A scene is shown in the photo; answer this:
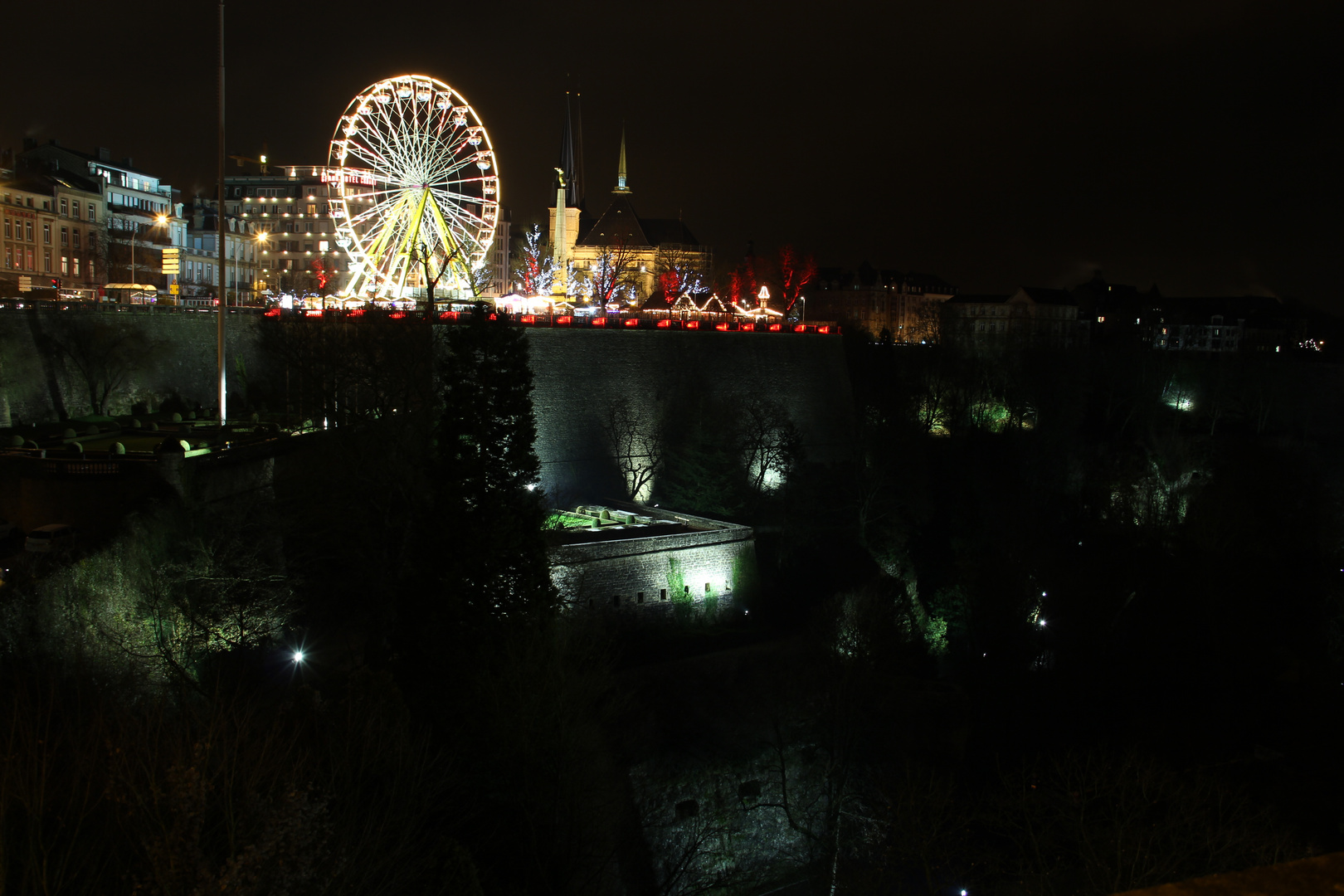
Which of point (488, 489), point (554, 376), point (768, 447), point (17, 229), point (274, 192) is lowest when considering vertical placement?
point (768, 447)

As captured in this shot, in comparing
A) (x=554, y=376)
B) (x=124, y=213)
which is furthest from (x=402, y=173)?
(x=124, y=213)

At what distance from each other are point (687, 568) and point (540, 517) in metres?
5.14

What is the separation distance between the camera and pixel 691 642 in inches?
755

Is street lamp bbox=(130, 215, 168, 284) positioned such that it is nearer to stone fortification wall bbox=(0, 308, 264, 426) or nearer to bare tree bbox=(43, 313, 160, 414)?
stone fortification wall bbox=(0, 308, 264, 426)

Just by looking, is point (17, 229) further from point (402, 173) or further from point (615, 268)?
point (615, 268)

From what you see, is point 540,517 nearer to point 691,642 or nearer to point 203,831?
point 691,642

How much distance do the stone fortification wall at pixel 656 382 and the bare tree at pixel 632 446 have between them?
0.28 meters

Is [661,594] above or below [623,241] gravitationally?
below

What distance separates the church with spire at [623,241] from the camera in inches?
2419

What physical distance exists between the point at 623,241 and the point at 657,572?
5118 cm

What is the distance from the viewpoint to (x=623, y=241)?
224 ft

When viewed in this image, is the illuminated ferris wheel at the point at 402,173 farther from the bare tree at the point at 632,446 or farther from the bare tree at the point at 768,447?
the bare tree at the point at 768,447

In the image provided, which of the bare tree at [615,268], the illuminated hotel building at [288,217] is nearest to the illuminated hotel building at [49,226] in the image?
the bare tree at [615,268]

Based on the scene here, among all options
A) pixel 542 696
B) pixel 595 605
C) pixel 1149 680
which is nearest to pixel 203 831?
pixel 542 696
